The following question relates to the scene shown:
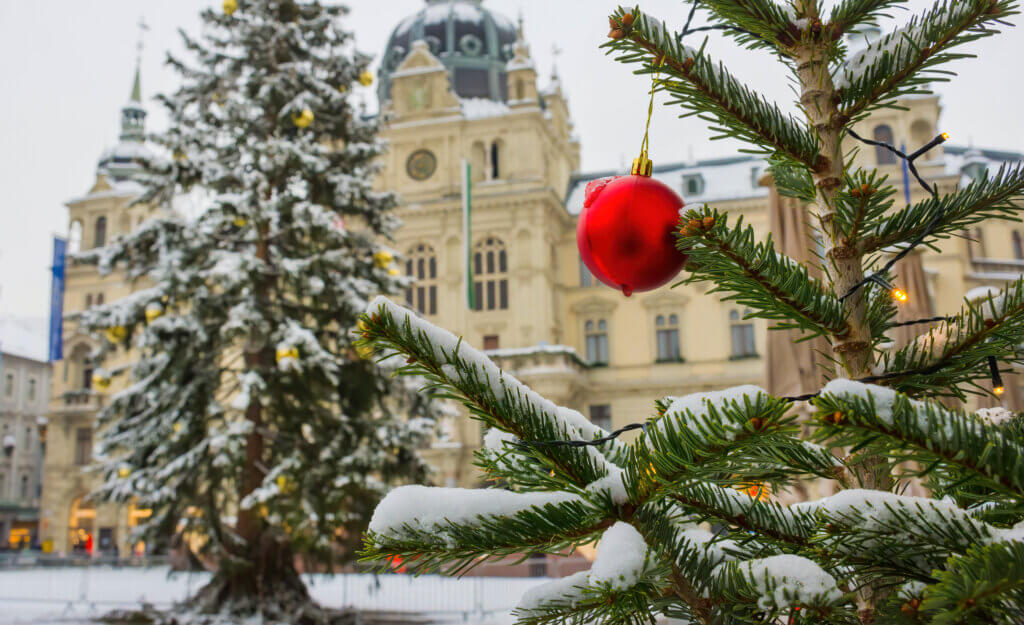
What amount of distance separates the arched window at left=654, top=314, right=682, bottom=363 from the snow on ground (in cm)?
1534

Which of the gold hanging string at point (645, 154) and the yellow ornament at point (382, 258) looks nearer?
the gold hanging string at point (645, 154)

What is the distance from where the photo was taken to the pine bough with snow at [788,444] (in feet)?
3.11

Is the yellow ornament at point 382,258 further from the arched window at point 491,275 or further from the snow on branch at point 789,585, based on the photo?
the arched window at point 491,275

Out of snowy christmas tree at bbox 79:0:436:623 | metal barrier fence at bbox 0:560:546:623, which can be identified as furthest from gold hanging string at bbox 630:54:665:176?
metal barrier fence at bbox 0:560:546:623

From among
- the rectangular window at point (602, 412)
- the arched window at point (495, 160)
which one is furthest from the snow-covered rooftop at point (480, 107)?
the rectangular window at point (602, 412)

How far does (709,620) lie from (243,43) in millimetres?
13117

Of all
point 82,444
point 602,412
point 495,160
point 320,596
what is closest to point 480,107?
point 495,160

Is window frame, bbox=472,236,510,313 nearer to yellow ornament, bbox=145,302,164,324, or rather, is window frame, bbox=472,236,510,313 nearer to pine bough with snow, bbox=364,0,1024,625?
yellow ornament, bbox=145,302,164,324

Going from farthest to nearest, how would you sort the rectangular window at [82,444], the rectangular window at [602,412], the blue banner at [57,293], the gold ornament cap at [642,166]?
the rectangular window at [82,444]
the rectangular window at [602,412]
the blue banner at [57,293]
the gold ornament cap at [642,166]

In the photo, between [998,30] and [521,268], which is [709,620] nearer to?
[998,30]

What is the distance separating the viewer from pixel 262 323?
10.9 m

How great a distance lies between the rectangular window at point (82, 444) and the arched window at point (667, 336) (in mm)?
25595

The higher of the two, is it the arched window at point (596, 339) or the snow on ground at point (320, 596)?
the arched window at point (596, 339)

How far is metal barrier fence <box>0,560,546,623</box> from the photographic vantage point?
46.5ft
